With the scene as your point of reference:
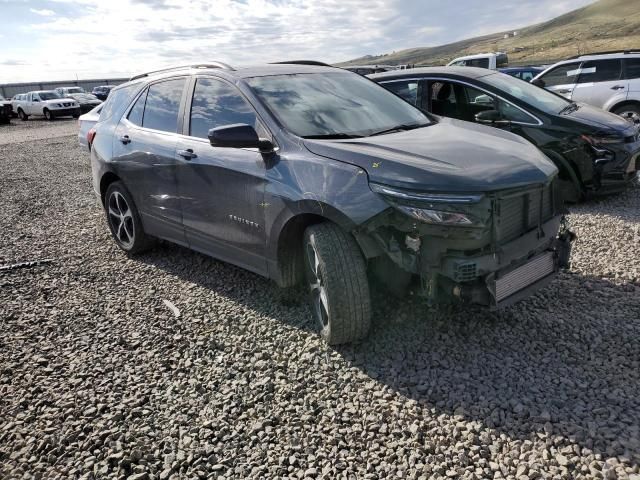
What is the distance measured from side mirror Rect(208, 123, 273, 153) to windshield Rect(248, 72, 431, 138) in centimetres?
28

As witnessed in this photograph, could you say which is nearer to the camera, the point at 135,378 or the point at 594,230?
the point at 135,378

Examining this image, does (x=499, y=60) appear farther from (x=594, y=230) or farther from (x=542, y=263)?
(x=542, y=263)

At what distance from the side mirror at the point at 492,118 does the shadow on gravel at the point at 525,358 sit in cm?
258

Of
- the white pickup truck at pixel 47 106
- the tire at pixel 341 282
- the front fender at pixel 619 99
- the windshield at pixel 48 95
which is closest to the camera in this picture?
the tire at pixel 341 282

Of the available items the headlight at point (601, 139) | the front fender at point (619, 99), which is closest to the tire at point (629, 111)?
the front fender at point (619, 99)

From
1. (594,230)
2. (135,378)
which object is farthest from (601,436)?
(594,230)

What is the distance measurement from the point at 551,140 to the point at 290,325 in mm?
4130

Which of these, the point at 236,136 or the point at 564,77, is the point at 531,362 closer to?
the point at 236,136

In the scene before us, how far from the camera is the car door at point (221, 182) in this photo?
3.77 meters

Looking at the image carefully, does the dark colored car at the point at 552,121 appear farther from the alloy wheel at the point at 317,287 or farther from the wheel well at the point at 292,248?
the alloy wheel at the point at 317,287

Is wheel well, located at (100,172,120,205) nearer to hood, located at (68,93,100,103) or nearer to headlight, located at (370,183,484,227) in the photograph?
headlight, located at (370,183,484,227)

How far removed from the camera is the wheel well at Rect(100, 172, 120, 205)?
5418 mm

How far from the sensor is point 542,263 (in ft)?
11.1

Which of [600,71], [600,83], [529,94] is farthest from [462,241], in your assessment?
[600,71]
